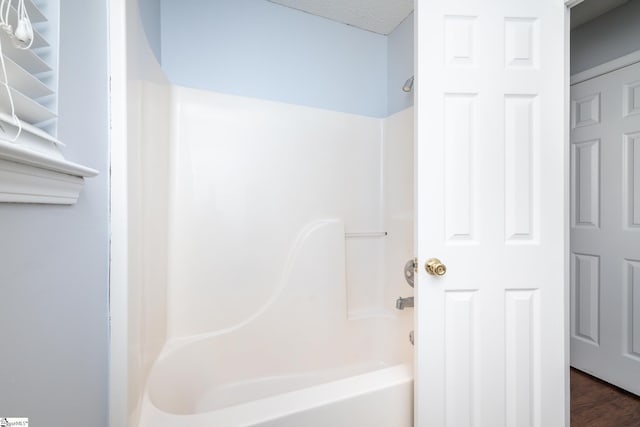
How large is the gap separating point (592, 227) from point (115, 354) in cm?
269

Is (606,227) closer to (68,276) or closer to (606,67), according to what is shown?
(606,67)

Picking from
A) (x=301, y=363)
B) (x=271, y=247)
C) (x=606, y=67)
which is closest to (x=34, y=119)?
(x=271, y=247)

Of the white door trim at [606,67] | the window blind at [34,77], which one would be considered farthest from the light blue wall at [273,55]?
the white door trim at [606,67]

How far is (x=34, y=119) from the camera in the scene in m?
0.46

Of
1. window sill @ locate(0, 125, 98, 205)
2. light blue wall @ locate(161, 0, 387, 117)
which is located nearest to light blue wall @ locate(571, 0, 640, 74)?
light blue wall @ locate(161, 0, 387, 117)

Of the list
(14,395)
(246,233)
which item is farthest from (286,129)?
(14,395)

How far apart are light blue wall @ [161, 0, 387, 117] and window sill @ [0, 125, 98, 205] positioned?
1222 millimetres

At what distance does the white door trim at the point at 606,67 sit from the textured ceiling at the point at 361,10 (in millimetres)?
1313

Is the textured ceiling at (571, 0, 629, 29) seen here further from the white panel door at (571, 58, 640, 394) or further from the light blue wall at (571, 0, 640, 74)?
the white panel door at (571, 58, 640, 394)

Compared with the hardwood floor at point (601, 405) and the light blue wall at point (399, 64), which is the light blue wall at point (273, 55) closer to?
the light blue wall at point (399, 64)

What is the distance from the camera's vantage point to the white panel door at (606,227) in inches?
67.3

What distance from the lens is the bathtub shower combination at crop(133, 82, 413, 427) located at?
1.34 metres

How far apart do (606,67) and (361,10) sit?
164cm

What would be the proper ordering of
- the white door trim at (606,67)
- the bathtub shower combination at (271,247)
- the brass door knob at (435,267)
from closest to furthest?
the brass door knob at (435,267) → the bathtub shower combination at (271,247) → the white door trim at (606,67)
